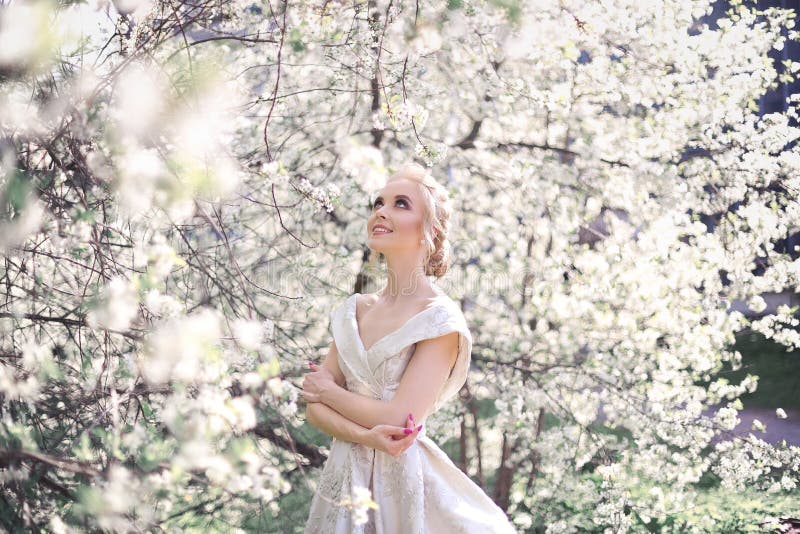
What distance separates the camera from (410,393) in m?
2.13

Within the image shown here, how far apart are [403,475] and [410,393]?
0.78 ft

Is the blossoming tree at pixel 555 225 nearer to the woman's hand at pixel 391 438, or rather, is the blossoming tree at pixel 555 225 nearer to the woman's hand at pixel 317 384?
the woman's hand at pixel 317 384

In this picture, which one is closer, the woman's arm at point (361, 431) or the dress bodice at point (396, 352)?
the woman's arm at point (361, 431)

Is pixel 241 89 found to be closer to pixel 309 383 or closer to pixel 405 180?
pixel 405 180

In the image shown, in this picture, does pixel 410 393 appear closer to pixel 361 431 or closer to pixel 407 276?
pixel 361 431

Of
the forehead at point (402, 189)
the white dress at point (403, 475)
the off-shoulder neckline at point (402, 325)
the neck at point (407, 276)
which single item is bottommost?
the white dress at point (403, 475)

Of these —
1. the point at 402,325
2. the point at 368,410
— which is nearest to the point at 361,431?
the point at 368,410

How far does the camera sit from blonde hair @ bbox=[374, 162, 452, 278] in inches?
92.9

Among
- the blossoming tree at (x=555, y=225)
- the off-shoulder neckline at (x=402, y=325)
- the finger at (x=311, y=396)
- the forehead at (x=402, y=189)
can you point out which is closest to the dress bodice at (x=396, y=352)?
Answer: the off-shoulder neckline at (x=402, y=325)

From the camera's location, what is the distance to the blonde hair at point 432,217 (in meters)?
2.36

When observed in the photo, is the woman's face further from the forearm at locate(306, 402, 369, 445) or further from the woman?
the forearm at locate(306, 402, 369, 445)

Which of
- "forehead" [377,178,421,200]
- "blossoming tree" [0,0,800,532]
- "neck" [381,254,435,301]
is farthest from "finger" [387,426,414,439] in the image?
"blossoming tree" [0,0,800,532]

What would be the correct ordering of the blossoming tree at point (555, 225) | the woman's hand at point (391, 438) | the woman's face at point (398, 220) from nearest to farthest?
the woman's hand at point (391, 438) → the woman's face at point (398, 220) → the blossoming tree at point (555, 225)

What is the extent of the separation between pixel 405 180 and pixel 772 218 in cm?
309
